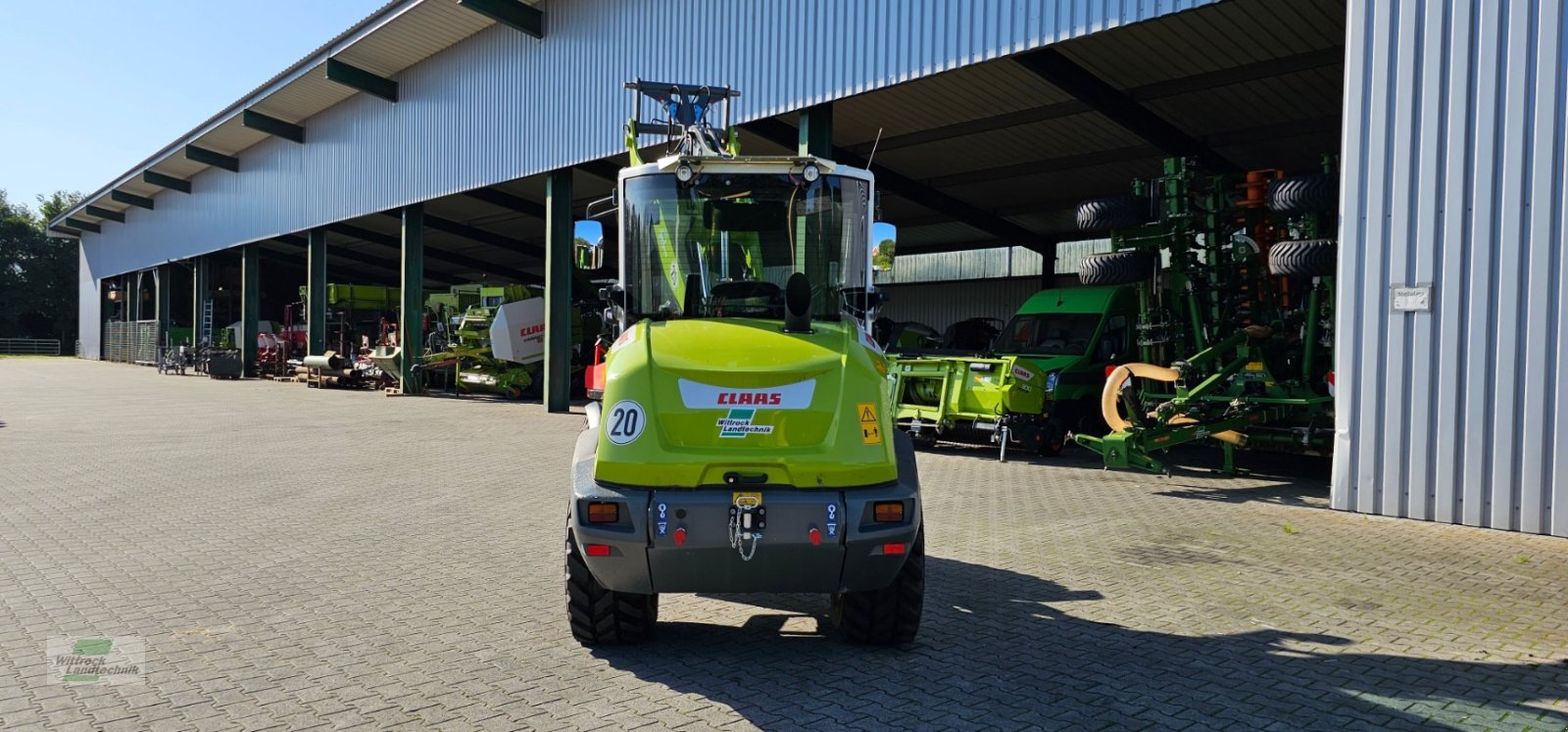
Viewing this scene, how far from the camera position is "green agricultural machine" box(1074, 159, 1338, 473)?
34.7 feet

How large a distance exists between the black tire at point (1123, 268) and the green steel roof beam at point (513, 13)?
11813mm

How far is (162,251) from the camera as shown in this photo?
137ft

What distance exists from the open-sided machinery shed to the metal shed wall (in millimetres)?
43

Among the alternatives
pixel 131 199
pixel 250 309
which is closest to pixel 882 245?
pixel 250 309

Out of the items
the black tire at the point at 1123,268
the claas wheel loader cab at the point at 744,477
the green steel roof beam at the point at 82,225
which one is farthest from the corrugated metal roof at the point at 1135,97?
the green steel roof beam at the point at 82,225

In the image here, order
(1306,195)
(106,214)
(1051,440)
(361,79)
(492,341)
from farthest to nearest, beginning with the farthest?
(106,214) < (361,79) < (492,341) < (1051,440) < (1306,195)

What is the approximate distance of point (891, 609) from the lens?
191 inches

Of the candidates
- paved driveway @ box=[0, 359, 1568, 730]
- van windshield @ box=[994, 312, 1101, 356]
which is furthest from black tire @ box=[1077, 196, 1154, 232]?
paved driveway @ box=[0, 359, 1568, 730]

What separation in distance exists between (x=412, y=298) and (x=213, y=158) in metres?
14.0

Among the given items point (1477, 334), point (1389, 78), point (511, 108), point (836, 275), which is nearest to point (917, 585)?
point (836, 275)

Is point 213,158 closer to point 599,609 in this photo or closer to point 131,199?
point 131,199

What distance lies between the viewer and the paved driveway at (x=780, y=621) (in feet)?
13.7

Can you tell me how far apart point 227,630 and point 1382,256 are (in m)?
8.94

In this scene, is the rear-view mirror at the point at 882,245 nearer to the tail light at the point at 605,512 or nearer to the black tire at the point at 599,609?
the tail light at the point at 605,512
